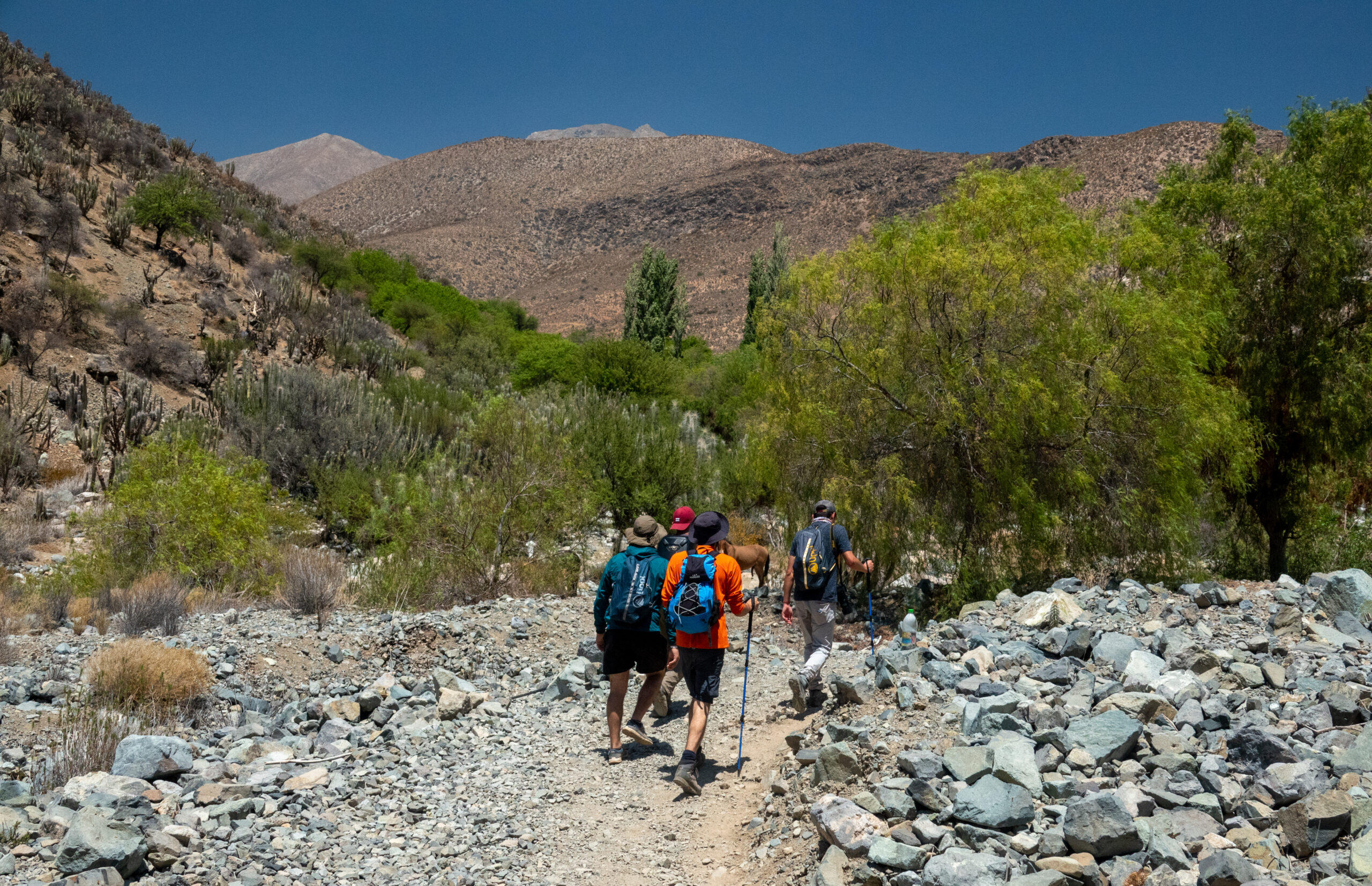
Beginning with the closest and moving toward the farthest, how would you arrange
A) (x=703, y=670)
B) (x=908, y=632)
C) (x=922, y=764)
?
(x=922, y=764), (x=703, y=670), (x=908, y=632)

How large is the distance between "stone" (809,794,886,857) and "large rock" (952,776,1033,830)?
1.44 feet

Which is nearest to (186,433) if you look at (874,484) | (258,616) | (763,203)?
(258,616)

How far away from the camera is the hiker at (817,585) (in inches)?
294

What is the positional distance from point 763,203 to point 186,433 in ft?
257

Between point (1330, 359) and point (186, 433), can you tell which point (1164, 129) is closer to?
point (1330, 359)

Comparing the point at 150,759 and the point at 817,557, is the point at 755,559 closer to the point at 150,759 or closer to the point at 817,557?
the point at 817,557

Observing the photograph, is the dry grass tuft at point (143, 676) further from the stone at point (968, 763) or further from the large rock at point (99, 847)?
the stone at point (968, 763)

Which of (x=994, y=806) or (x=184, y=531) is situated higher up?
(x=184, y=531)

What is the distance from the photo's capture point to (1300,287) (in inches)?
544

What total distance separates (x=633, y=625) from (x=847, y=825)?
2410mm

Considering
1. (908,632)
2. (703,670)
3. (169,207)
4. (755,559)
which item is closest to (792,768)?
(703,670)

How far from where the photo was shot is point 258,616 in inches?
397

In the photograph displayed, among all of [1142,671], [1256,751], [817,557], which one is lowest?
[1256,751]

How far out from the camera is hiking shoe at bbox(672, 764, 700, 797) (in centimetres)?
607
